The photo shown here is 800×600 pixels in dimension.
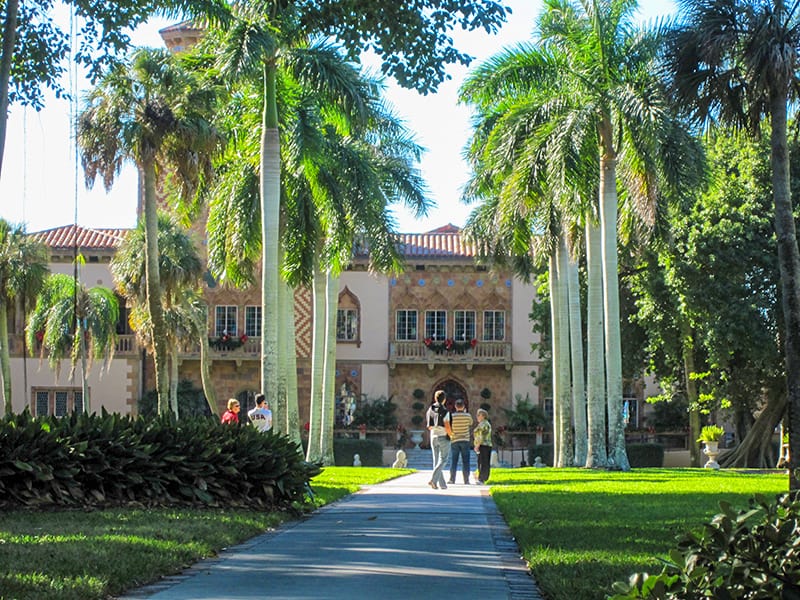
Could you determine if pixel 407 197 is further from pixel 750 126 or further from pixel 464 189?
pixel 750 126

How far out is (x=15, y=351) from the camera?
51.9 meters

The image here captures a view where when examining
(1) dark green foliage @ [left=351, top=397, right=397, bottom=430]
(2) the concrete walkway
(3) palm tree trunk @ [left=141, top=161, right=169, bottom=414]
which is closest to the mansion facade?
(1) dark green foliage @ [left=351, top=397, right=397, bottom=430]

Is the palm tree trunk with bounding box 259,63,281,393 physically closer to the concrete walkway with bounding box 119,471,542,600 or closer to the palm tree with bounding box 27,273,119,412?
the concrete walkway with bounding box 119,471,542,600

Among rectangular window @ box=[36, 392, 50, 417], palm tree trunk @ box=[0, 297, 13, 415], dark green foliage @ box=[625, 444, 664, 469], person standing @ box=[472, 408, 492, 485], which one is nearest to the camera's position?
person standing @ box=[472, 408, 492, 485]

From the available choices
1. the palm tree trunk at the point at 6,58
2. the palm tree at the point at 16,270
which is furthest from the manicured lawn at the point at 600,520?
the palm tree at the point at 16,270

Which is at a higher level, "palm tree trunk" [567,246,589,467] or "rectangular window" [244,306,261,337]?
"rectangular window" [244,306,261,337]

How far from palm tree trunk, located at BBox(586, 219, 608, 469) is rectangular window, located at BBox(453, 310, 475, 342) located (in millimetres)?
23833

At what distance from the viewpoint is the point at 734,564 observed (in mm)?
4578

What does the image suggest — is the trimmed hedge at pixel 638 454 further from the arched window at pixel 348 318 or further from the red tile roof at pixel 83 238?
the red tile roof at pixel 83 238

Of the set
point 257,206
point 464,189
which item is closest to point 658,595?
point 257,206

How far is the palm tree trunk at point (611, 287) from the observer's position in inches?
1097

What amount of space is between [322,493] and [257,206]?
9.97m

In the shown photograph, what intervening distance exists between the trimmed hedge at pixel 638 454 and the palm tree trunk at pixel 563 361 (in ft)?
37.2

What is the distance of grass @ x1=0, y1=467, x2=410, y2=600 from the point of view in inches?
304
